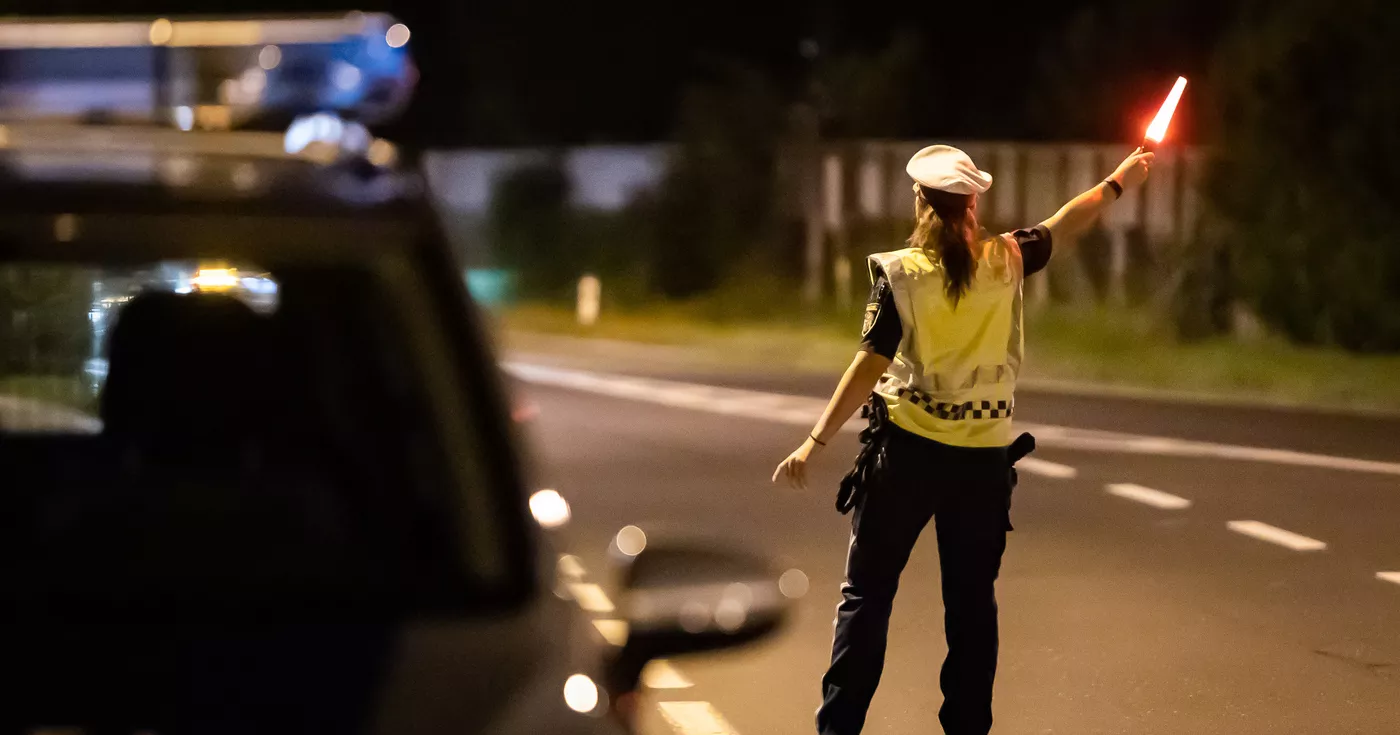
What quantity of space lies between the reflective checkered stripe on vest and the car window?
2999 mm

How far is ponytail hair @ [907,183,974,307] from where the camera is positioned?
18.7 ft

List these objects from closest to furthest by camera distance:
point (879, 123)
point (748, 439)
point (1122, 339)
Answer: point (748, 439)
point (1122, 339)
point (879, 123)

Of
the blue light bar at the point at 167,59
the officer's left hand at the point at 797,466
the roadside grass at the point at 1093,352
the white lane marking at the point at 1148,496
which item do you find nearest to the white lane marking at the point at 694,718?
the officer's left hand at the point at 797,466

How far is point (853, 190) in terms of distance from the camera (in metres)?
36.9

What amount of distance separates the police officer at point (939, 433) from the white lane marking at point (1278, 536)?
5432 millimetres

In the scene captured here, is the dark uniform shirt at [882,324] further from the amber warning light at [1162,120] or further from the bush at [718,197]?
the bush at [718,197]

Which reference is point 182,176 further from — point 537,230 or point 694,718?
point 537,230

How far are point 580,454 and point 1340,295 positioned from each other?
11.3m

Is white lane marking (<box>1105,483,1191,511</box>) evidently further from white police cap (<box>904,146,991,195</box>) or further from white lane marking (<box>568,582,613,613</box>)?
white police cap (<box>904,146,991,195</box>)

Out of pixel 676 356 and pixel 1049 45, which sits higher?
pixel 1049 45

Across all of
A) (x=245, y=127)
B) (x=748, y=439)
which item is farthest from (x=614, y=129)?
(x=245, y=127)

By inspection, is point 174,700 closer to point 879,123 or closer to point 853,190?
point 853,190

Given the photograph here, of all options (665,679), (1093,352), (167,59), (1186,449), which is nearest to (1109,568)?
(665,679)

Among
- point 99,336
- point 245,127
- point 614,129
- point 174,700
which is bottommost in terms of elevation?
point 614,129
